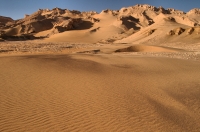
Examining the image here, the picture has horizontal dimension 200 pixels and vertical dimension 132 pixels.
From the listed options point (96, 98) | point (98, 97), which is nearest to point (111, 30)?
point (98, 97)

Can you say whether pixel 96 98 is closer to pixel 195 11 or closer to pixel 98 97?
pixel 98 97

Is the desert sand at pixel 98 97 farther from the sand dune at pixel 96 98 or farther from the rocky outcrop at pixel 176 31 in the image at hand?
the rocky outcrop at pixel 176 31

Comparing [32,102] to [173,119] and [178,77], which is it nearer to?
[173,119]

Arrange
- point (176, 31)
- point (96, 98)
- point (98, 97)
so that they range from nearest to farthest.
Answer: point (96, 98) → point (98, 97) → point (176, 31)

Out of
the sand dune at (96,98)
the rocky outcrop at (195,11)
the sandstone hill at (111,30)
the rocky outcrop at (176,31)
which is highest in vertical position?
the rocky outcrop at (195,11)

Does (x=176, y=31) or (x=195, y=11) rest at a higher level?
(x=195, y=11)

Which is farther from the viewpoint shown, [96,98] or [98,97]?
[98,97]

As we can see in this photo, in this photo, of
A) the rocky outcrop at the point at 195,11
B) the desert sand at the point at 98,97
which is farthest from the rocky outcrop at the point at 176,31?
the rocky outcrop at the point at 195,11

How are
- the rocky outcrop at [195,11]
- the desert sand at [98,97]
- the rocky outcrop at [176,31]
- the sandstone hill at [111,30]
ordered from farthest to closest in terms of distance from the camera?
1. the rocky outcrop at [195,11]
2. the sandstone hill at [111,30]
3. the rocky outcrop at [176,31]
4. the desert sand at [98,97]

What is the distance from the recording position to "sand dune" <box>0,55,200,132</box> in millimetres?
4727

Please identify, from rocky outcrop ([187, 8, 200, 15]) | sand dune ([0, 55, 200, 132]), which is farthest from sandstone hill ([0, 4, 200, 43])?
sand dune ([0, 55, 200, 132])

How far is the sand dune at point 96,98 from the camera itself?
473cm

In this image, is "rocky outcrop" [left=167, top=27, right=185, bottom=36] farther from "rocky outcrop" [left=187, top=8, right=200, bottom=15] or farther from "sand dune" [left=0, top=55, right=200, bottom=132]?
"rocky outcrop" [left=187, top=8, right=200, bottom=15]

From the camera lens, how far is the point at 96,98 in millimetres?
6359
